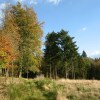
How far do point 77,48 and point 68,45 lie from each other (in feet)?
10.6

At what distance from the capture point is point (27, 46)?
118 feet

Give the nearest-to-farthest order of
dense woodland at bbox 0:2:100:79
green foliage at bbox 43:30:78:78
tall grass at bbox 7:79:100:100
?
tall grass at bbox 7:79:100:100
dense woodland at bbox 0:2:100:79
green foliage at bbox 43:30:78:78

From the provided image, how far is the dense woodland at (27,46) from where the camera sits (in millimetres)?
28406

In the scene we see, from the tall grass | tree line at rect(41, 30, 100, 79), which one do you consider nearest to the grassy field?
the tall grass

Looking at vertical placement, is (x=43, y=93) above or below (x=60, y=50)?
below

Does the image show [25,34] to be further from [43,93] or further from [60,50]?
[60,50]

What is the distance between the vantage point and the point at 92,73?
227 ft

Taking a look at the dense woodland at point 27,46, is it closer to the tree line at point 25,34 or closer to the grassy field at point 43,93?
the tree line at point 25,34

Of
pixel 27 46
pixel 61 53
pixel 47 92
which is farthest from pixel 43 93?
pixel 61 53

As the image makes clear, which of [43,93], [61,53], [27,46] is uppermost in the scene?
[61,53]

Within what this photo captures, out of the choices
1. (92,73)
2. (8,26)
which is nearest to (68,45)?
(92,73)

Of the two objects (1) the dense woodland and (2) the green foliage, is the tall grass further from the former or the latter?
(2) the green foliage

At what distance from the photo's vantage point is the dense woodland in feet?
93.2

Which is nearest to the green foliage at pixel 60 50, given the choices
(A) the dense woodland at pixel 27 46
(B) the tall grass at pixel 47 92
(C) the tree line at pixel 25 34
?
(A) the dense woodland at pixel 27 46
